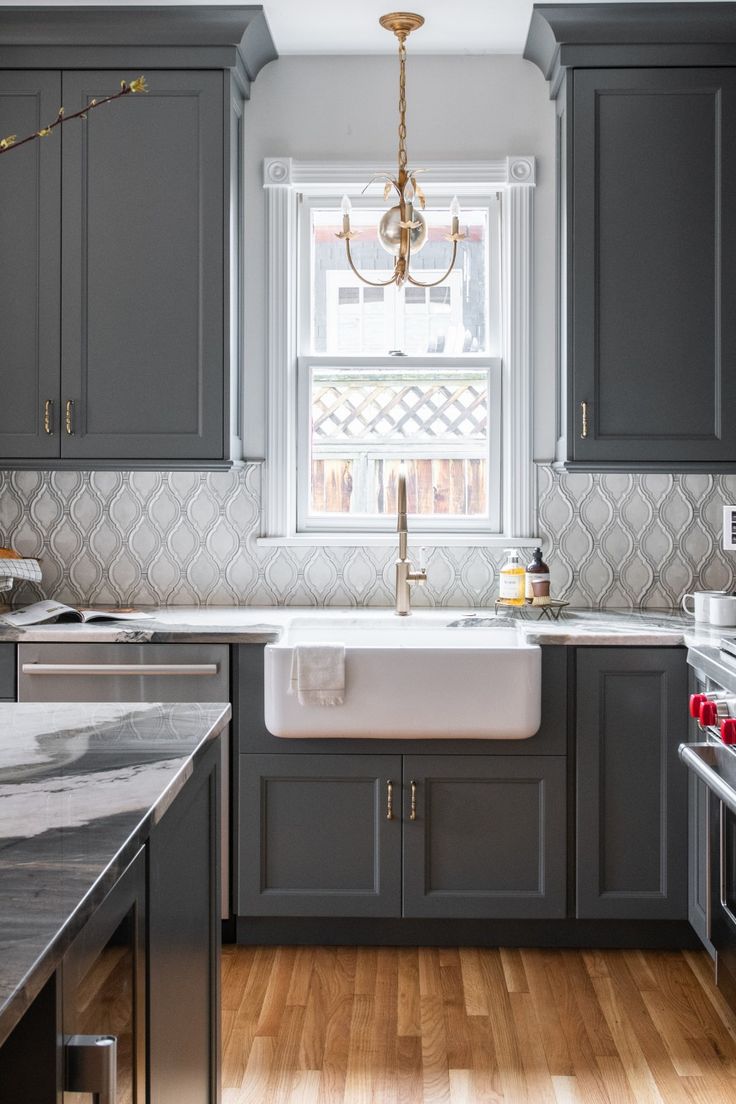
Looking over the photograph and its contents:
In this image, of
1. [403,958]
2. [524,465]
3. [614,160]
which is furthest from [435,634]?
[614,160]

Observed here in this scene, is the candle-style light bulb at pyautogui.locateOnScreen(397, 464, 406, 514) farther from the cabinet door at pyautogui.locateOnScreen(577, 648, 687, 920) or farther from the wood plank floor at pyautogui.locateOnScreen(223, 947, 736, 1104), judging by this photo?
the wood plank floor at pyautogui.locateOnScreen(223, 947, 736, 1104)

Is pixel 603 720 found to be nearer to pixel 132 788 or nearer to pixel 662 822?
pixel 662 822

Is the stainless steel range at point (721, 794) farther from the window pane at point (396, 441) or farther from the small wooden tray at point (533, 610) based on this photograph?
the window pane at point (396, 441)

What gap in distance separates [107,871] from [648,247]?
9.00ft

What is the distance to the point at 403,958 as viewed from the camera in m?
2.94

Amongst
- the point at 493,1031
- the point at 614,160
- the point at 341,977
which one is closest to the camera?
the point at 493,1031

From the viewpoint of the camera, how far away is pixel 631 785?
294 cm

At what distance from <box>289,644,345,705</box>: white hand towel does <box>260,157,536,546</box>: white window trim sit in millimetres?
803

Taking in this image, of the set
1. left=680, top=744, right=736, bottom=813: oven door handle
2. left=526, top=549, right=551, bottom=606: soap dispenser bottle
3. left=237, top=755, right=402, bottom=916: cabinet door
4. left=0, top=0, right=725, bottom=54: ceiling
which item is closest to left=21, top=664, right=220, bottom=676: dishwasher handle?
left=237, top=755, right=402, bottom=916: cabinet door

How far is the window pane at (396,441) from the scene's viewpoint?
3645 millimetres

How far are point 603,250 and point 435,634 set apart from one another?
131 cm

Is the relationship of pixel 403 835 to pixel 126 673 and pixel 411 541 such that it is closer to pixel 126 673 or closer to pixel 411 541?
pixel 126 673

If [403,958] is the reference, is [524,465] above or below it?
above

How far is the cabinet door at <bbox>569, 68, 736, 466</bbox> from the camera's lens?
124 inches
